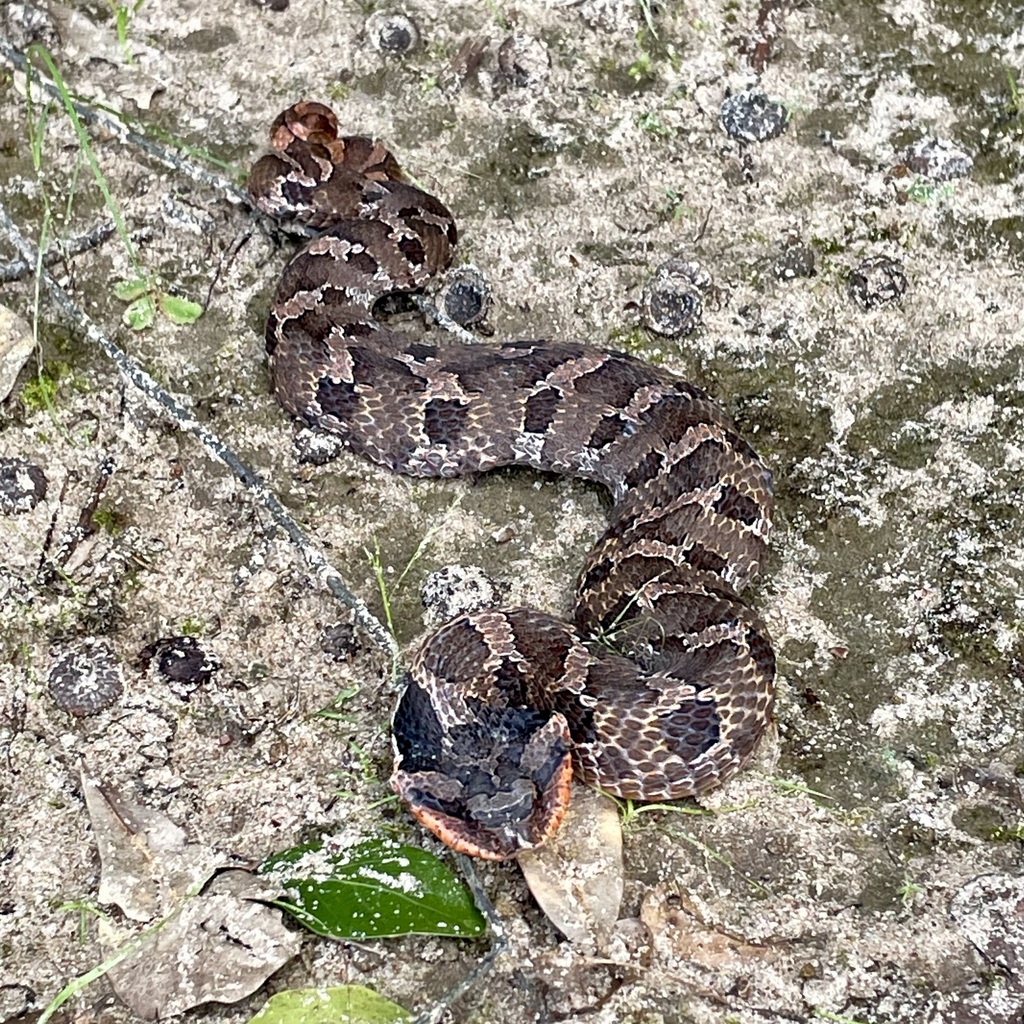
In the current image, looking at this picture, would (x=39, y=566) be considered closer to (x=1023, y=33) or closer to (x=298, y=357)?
(x=298, y=357)

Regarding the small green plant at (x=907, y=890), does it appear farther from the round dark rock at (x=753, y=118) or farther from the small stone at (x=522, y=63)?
the small stone at (x=522, y=63)

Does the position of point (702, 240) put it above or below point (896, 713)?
above

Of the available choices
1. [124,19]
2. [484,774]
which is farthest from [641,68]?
[484,774]

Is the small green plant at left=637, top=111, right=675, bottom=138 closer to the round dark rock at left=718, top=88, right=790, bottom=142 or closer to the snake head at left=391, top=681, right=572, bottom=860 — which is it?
the round dark rock at left=718, top=88, right=790, bottom=142

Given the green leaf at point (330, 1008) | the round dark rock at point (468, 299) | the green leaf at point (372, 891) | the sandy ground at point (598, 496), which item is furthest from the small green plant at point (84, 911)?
the round dark rock at point (468, 299)

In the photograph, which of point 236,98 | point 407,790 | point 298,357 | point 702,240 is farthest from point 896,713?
point 236,98

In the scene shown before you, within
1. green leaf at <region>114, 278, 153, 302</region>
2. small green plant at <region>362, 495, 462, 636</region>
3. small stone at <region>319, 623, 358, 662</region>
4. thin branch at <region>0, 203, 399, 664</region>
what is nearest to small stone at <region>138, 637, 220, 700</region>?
small stone at <region>319, 623, 358, 662</region>
